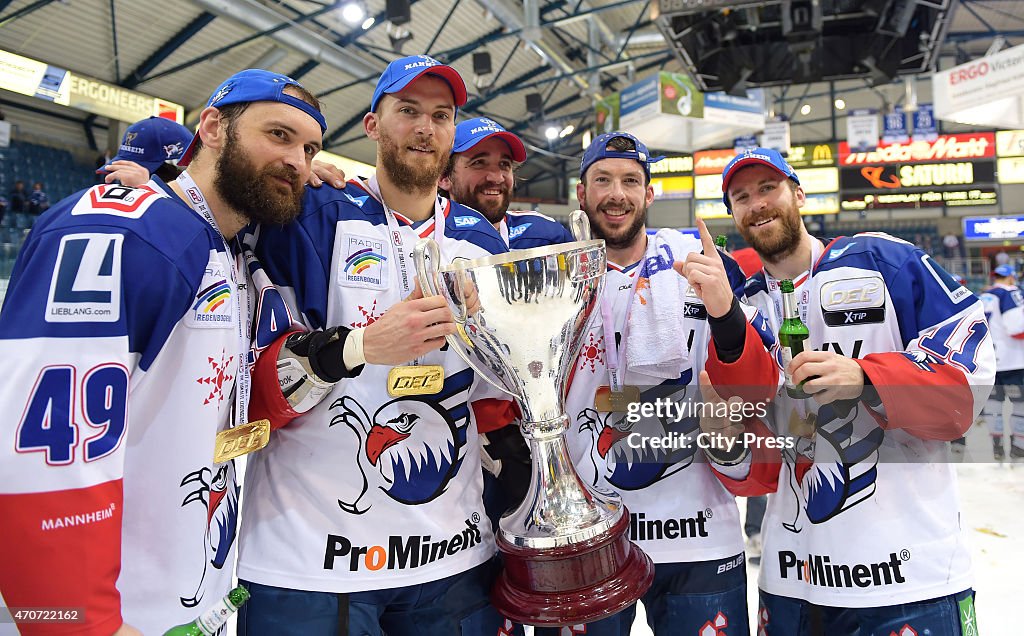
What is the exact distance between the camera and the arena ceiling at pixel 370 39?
18.5ft

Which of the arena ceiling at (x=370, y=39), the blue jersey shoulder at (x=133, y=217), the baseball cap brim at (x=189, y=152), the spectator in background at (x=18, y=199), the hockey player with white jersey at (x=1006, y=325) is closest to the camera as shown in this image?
the blue jersey shoulder at (x=133, y=217)

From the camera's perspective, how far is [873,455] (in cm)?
154

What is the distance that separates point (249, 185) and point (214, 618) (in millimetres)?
859

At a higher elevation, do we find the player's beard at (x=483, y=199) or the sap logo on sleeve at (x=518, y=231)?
the player's beard at (x=483, y=199)

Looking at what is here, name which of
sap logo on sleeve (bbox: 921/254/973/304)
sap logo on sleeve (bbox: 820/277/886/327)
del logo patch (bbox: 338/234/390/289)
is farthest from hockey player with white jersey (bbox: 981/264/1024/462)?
del logo patch (bbox: 338/234/390/289)

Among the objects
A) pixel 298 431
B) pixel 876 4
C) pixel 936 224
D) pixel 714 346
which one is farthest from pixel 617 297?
pixel 936 224

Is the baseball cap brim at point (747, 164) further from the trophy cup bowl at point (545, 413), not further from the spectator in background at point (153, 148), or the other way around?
the spectator in background at point (153, 148)

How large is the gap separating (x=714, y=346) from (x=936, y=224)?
74.6ft

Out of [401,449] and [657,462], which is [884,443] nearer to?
[657,462]

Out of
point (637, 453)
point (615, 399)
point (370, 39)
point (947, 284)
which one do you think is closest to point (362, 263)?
point (615, 399)

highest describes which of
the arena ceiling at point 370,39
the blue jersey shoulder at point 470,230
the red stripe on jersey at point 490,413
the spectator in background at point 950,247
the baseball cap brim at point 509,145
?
the arena ceiling at point 370,39

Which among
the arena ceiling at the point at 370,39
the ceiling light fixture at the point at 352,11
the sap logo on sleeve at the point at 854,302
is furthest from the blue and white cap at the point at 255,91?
the ceiling light fixture at the point at 352,11

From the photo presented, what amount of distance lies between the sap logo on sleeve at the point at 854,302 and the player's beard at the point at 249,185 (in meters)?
1.36

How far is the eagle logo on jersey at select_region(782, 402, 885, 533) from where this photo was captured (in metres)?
1.53
